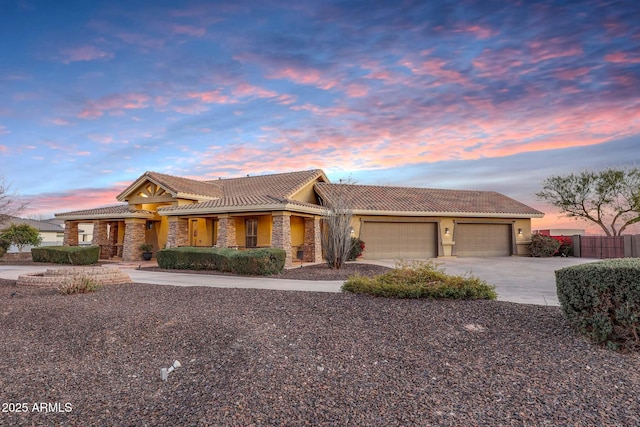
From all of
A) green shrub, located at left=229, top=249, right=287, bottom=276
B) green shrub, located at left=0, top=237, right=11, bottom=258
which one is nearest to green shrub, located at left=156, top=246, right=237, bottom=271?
green shrub, located at left=229, top=249, right=287, bottom=276

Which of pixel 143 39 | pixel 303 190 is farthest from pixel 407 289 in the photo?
pixel 303 190

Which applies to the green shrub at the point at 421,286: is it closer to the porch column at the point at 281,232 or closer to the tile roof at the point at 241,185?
the porch column at the point at 281,232

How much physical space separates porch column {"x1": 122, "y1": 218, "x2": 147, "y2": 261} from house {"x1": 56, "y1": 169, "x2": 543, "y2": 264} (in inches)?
2.1

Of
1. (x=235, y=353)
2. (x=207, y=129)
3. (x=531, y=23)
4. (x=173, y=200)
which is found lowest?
(x=235, y=353)

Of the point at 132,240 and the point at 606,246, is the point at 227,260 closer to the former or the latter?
the point at 132,240

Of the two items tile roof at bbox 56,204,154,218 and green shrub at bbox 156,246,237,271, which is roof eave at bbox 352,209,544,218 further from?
tile roof at bbox 56,204,154,218

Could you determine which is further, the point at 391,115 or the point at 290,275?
the point at 391,115

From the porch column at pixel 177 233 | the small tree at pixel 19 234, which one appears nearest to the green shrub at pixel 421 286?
the porch column at pixel 177 233

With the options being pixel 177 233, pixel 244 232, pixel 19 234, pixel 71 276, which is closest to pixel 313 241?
pixel 244 232

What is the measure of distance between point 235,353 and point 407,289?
393cm

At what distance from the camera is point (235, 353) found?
18.0 feet

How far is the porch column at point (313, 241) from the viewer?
20250 millimetres

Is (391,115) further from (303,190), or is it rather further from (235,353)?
(235,353)

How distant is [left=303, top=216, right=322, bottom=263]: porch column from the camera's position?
66.4 ft
